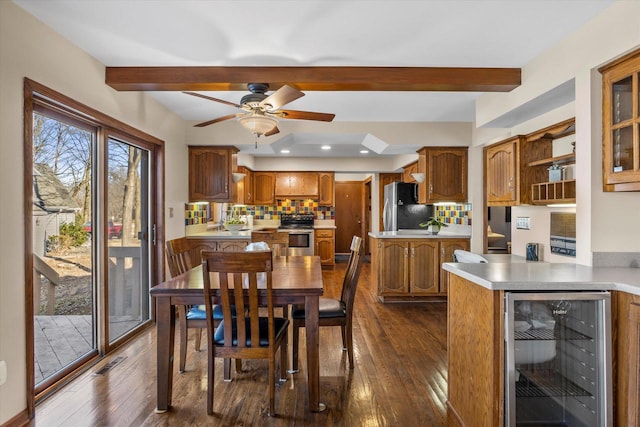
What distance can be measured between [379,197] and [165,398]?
231 inches

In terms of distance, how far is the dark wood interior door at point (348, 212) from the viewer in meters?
8.89

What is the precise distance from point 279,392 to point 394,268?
256cm

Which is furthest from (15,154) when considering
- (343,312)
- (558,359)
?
(558,359)

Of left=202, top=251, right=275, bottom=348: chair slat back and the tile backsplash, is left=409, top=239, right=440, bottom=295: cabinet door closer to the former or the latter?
the tile backsplash

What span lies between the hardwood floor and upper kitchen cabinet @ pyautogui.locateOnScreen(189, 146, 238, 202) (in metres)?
1.86

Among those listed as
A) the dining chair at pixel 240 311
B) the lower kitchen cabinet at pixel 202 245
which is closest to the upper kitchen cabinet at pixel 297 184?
the lower kitchen cabinet at pixel 202 245

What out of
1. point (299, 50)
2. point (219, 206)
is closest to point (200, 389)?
point (299, 50)

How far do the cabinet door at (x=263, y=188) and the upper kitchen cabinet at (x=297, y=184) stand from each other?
145 mm

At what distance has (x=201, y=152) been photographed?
4.51 meters

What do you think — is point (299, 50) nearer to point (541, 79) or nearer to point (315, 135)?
point (541, 79)

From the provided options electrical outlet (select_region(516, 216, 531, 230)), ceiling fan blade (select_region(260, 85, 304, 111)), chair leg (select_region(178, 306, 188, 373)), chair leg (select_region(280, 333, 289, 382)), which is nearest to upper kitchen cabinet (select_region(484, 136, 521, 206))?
electrical outlet (select_region(516, 216, 531, 230))

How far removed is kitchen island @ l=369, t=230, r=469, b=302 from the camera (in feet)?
14.9

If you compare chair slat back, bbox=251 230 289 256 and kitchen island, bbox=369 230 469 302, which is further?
kitchen island, bbox=369 230 469 302

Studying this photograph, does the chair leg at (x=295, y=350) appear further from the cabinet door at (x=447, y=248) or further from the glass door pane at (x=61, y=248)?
the cabinet door at (x=447, y=248)
